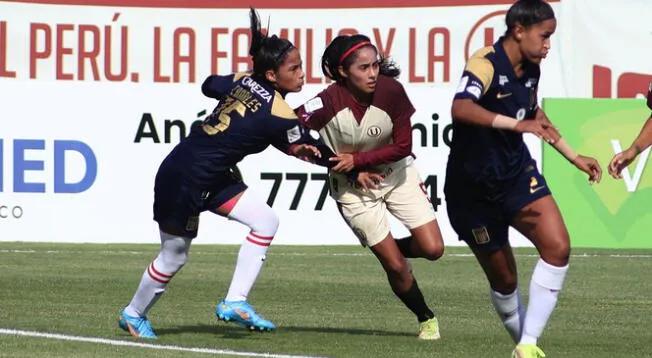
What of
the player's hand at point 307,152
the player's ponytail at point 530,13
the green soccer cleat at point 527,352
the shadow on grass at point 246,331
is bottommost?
the shadow on grass at point 246,331

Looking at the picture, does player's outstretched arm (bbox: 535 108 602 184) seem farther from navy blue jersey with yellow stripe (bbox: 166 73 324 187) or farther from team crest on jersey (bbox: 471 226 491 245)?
navy blue jersey with yellow stripe (bbox: 166 73 324 187)

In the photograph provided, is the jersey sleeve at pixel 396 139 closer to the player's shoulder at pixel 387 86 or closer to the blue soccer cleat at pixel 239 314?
the player's shoulder at pixel 387 86

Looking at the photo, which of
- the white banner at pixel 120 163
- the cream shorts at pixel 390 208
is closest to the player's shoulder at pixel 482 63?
the cream shorts at pixel 390 208

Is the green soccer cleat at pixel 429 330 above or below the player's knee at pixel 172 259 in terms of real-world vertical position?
below

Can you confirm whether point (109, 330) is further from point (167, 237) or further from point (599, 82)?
point (599, 82)

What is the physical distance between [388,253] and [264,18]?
1250 cm

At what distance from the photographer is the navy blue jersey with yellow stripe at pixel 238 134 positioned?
9.84 metres

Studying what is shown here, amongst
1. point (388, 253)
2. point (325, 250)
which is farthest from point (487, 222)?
point (325, 250)

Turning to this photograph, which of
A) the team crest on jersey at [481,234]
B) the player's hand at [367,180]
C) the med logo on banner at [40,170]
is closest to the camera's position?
the team crest on jersey at [481,234]

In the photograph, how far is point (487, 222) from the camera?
28.6 feet

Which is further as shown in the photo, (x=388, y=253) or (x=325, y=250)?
(x=325, y=250)

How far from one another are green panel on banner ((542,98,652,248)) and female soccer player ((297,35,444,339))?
9.01 metres

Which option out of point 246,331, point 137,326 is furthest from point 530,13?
point 246,331

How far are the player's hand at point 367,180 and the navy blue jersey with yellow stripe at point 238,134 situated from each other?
0.58m
